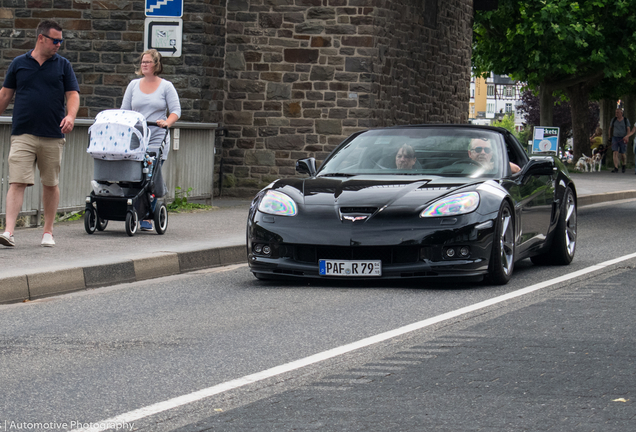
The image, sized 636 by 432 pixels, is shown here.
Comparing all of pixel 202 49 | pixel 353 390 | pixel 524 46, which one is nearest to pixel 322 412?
pixel 353 390

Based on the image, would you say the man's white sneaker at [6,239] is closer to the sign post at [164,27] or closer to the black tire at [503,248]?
the sign post at [164,27]

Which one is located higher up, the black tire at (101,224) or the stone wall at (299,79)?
the stone wall at (299,79)

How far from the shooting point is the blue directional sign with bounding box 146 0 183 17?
1238 cm

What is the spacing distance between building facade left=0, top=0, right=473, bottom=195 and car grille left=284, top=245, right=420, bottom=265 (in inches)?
400

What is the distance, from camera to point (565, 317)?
24.7 feet

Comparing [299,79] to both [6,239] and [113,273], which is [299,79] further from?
[113,273]

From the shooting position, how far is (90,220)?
11.9 meters

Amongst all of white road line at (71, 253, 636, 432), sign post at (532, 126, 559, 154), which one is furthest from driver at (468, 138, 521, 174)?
sign post at (532, 126, 559, 154)

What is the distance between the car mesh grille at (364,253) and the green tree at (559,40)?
2647cm

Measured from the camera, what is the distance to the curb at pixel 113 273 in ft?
27.8

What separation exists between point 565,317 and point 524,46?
30.1 meters

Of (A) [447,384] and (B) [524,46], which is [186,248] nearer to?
(A) [447,384]

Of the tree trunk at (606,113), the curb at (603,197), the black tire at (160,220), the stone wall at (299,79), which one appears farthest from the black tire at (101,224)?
the tree trunk at (606,113)

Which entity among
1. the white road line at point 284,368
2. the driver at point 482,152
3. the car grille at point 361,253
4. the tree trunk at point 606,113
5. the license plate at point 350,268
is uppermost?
the tree trunk at point 606,113
